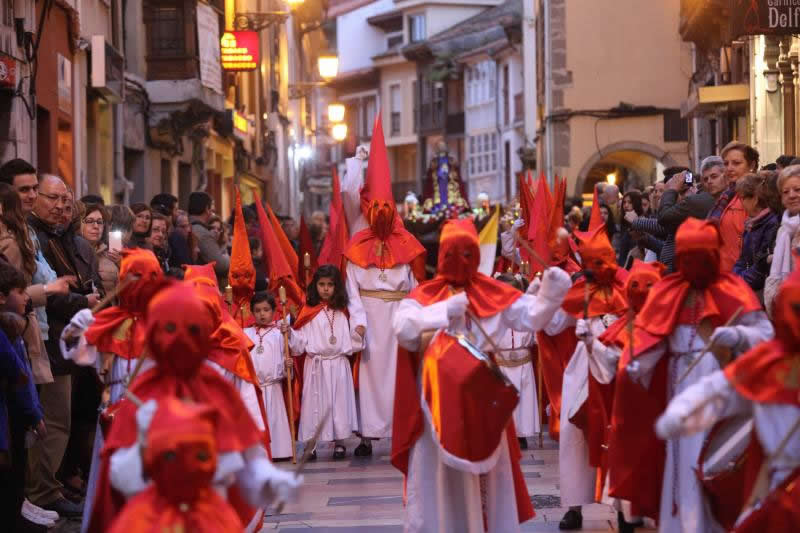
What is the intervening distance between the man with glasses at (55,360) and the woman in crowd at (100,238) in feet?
2.65

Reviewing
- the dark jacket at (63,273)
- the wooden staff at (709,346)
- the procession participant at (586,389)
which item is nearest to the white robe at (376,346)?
the dark jacket at (63,273)

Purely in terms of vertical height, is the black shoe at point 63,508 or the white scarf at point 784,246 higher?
the white scarf at point 784,246

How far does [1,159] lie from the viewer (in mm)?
17703

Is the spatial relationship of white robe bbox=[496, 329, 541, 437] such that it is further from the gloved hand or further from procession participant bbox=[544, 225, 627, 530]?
the gloved hand

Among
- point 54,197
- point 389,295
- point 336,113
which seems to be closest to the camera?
point 54,197

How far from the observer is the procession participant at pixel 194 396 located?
21.0 feet

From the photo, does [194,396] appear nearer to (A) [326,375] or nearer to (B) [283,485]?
(B) [283,485]

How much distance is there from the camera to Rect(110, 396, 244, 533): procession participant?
19.6 ft

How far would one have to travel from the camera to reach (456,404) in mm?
8617

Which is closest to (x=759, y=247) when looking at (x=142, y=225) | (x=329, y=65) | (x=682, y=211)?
(x=682, y=211)

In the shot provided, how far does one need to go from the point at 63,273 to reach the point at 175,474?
Answer: 5.18 meters

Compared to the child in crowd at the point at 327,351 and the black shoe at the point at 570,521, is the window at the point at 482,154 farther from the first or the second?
the black shoe at the point at 570,521

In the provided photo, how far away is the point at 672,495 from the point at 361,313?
628cm

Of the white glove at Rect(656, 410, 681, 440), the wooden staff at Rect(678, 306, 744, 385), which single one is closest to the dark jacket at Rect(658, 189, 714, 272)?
the wooden staff at Rect(678, 306, 744, 385)
